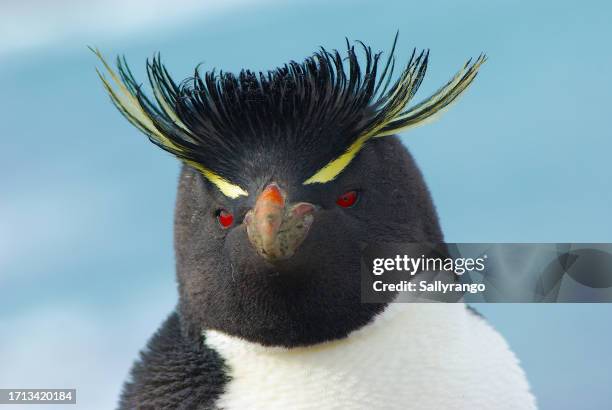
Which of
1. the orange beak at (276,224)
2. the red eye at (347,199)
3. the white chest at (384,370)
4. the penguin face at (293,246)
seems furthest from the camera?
the red eye at (347,199)

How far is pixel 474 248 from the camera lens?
5777 millimetres

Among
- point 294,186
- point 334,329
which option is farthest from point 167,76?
point 334,329

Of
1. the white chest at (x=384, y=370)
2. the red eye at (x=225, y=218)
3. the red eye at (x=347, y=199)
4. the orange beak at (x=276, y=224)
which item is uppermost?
the red eye at (x=347, y=199)

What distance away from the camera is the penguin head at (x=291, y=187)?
199 inches

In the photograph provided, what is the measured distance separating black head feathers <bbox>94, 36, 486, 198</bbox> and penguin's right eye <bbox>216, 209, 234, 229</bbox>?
9cm

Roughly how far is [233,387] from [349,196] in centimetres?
100

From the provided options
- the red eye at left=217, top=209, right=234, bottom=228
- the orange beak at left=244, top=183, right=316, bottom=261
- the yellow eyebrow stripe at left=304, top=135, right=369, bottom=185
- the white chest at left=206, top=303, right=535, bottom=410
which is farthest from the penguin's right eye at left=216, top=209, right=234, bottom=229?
the white chest at left=206, top=303, right=535, bottom=410

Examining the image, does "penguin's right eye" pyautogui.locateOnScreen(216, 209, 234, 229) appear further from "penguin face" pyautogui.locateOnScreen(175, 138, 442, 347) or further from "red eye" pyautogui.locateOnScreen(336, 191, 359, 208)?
"red eye" pyautogui.locateOnScreen(336, 191, 359, 208)

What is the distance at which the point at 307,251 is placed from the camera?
16.4ft

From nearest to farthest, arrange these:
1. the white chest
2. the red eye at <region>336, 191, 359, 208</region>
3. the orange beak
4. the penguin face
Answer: the orange beak, the penguin face, the white chest, the red eye at <region>336, 191, 359, 208</region>

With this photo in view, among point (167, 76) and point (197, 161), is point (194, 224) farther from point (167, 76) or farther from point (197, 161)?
point (167, 76)

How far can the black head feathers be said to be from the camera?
516cm

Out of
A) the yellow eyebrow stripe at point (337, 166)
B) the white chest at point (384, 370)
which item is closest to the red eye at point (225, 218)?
the yellow eyebrow stripe at point (337, 166)

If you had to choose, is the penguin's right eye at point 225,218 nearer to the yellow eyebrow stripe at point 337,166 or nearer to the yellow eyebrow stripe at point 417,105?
the yellow eyebrow stripe at point 337,166
